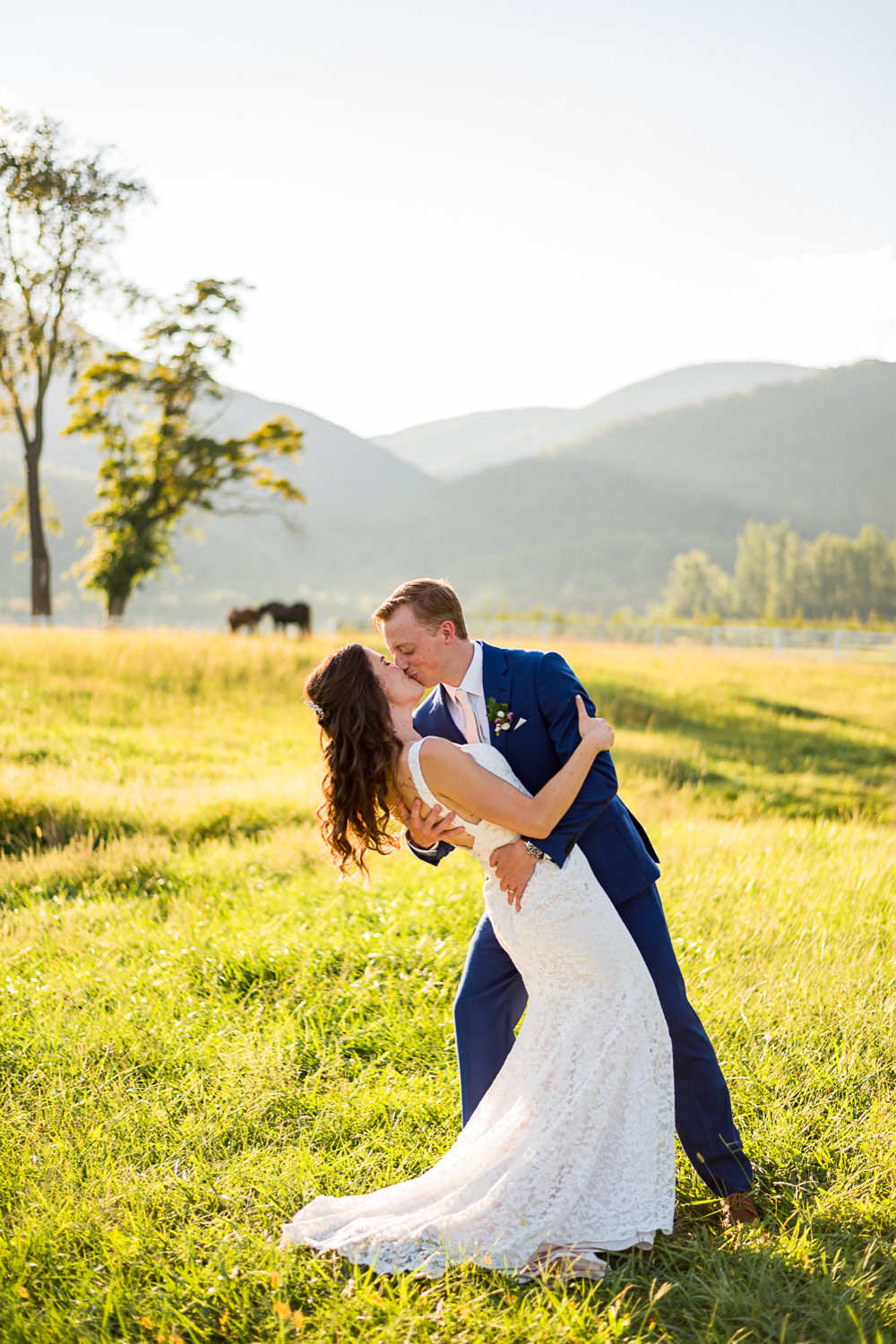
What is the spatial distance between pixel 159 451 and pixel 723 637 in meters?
23.1

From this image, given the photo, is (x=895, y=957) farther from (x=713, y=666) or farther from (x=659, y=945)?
(x=713, y=666)

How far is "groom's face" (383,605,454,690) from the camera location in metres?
3.38

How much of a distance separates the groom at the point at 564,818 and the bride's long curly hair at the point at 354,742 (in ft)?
0.50

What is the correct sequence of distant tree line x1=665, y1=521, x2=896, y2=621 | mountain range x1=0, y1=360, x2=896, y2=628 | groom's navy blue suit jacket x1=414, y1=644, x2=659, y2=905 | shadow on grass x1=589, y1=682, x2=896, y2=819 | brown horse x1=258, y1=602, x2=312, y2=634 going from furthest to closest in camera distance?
1. mountain range x1=0, y1=360, x2=896, y2=628
2. distant tree line x1=665, y1=521, x2=896, y2=621
3. brown horse x1=258, y1=602, x2=312, y2=634
4. shadow on grass x1=589, y1=682, x2=896, y2=819
5. groom's navy blue suit jacket x1=414, y1=644, x2=659, y2=905

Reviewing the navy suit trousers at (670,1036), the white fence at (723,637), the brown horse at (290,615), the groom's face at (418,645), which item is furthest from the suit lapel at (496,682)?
the white fence at (723,637)

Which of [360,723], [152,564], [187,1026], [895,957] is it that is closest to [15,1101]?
[187,1026]

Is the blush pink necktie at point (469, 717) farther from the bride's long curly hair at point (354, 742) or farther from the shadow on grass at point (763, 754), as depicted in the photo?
the shadow on grass at point (763, 754)

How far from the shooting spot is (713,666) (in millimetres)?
24141

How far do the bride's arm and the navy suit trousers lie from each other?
615mm

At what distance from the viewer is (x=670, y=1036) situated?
3.32m

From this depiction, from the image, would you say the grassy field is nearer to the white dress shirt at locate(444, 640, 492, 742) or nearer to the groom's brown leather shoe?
the groom's brown leather shoe

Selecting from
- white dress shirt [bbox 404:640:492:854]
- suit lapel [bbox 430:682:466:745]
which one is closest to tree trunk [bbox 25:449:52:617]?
suit lapel [bbox 430:682:466:745]

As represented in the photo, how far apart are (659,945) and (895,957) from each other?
260 centimetres

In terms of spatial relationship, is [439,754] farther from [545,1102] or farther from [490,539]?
[490,539]
